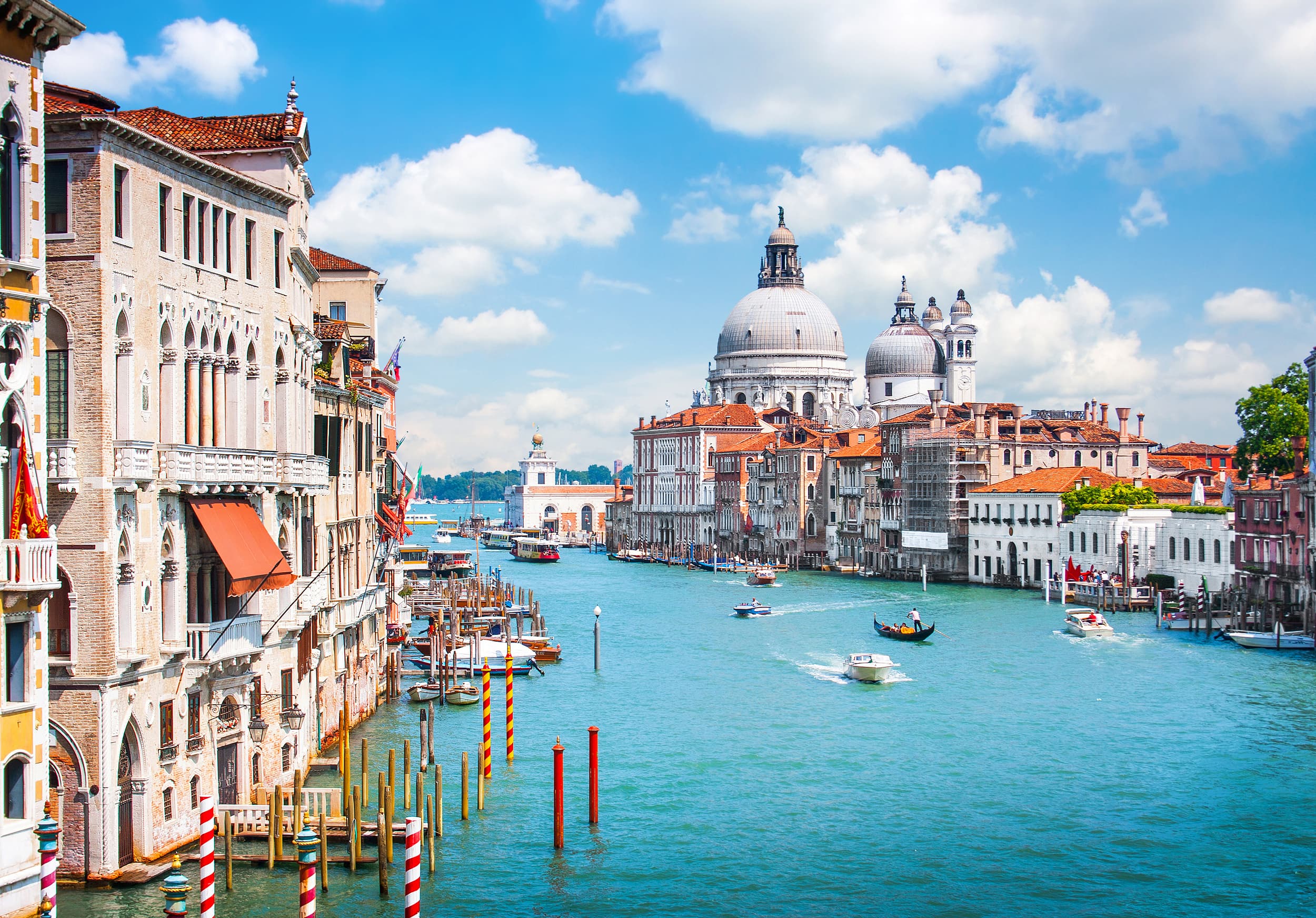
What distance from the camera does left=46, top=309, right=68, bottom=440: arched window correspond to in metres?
12.1

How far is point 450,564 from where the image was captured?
221 feet

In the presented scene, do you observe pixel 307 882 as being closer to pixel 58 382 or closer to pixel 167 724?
pixel 167 724

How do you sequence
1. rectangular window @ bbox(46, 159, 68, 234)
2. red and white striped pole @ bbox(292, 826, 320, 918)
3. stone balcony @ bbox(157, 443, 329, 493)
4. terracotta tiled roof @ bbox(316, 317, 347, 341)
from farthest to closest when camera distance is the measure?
terracotta tiled roof @ bbox(316, 317, 347, 341) → stone balcony @ bbox(157, 443, 329, 493) → rectangular window @ bbox(46, 159, 68, 234) → red and white striped pole @ bbox(292, 826, 320, 918)

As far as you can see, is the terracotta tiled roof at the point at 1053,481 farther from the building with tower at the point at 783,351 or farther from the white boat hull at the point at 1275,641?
the building with tower at the point at 783,351

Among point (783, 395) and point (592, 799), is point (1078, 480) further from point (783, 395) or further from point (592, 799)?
point (783, 395)

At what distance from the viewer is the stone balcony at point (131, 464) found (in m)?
12.3

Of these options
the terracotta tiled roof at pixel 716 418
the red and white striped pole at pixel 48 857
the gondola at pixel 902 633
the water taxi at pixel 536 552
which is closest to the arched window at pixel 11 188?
the red and white striped pole at pixel 48 857

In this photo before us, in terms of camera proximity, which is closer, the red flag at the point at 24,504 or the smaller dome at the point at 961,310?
the red flag at the point at 24,504

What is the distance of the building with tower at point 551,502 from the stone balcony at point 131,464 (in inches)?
4315

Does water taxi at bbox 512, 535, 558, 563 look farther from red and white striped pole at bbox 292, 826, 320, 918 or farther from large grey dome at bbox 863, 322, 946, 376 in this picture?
red and white striped pole at bbox 292, 826, 320, 918

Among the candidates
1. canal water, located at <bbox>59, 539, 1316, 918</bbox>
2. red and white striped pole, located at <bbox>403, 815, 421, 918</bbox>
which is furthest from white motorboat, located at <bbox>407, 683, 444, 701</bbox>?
red and white striped pole, located at <bbox>403, 815, 421, 918</bbox>

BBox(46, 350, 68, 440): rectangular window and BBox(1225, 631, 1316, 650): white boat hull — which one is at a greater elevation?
BBox(46, 350, 68, 440): rectangular window

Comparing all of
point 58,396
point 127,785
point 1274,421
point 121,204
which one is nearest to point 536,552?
point 1274,421

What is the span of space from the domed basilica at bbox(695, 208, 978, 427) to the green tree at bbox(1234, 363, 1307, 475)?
4197 cm
